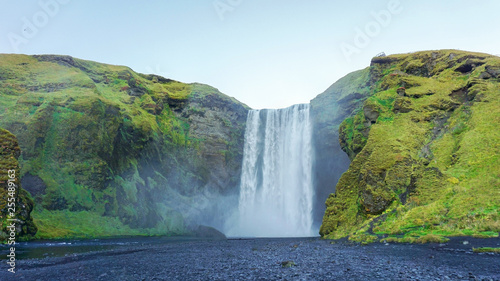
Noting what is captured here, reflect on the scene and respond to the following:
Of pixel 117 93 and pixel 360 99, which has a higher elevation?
pixel 117 93

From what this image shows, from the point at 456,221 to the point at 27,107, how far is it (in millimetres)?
54327

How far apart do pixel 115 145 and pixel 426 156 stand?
1784 inches

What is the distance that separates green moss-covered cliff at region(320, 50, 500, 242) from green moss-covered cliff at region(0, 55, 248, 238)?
99.6ft

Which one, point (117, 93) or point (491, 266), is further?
point (117, 93)

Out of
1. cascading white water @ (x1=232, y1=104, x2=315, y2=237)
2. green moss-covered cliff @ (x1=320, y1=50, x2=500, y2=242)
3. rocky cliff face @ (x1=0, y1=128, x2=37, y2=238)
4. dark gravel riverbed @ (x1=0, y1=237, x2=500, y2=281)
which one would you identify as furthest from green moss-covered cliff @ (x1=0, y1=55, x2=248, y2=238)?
green moss-covered cliff @ (x1=320, y1=50, x2=500, y2=242)

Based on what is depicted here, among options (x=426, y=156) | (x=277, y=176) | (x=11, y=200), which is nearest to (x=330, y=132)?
(x=277, y=176)

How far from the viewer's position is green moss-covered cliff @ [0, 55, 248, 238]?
39.0 metres

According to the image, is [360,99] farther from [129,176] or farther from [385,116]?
[129,176]

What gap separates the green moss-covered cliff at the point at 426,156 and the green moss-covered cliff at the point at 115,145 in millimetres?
30366

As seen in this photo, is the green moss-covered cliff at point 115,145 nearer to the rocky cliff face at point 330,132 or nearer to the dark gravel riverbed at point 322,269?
the rocky cliff face at point 330,132

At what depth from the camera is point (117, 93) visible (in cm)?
6000

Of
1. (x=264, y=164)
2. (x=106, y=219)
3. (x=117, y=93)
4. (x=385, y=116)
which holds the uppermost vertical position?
(x=117, y=93)

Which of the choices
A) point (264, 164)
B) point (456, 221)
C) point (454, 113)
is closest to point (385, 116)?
point (454, 113)

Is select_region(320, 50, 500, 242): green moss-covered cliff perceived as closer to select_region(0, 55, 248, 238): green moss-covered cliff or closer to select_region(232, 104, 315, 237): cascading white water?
select_region(232, 104, 315, 237): cascading white water
